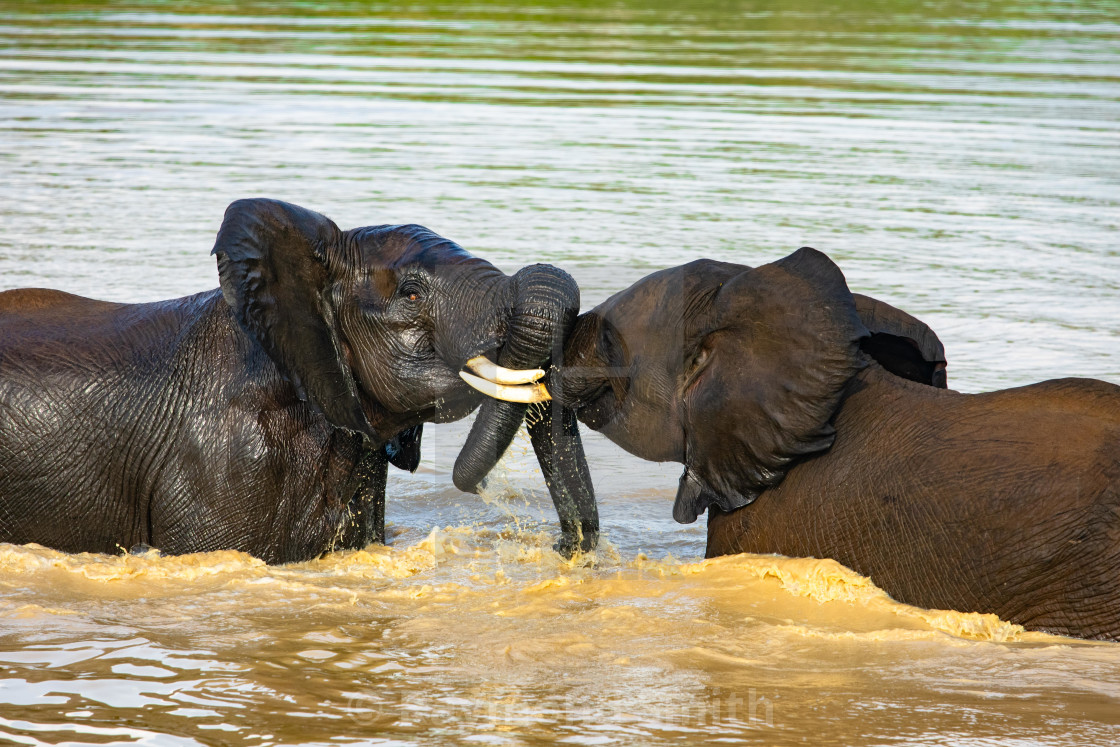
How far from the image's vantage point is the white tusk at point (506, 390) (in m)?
6.54

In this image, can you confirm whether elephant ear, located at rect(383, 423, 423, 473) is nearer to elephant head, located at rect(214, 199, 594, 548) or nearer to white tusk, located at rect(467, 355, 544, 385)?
elephant head, located at rect(214, 199, 594, 548)

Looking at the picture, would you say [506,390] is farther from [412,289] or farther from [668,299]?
[668,299]

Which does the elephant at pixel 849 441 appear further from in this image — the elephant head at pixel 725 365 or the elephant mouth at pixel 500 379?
the elephant mouth at pixel 500 379

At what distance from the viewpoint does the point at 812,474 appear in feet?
21.8

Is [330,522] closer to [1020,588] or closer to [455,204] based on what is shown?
[1020,588]

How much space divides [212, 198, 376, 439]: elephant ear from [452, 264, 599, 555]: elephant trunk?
52 centimetres

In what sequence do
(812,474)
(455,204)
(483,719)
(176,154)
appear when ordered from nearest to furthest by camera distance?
(483,719) < (812,474) < (455,204) < (176,154)

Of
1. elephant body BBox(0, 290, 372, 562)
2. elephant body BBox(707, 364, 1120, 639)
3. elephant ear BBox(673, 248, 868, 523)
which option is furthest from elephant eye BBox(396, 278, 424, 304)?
elephant body BBox(707, 364, 1120, 639)

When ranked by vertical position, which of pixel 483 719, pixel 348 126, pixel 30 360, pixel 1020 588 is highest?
pixel 348 126

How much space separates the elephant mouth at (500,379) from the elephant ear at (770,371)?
69 centimetres

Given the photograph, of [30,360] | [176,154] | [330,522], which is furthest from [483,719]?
[176,154]

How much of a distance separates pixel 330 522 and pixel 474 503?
1.63 metres

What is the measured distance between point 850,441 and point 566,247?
7.69m

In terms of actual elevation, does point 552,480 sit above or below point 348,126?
below
